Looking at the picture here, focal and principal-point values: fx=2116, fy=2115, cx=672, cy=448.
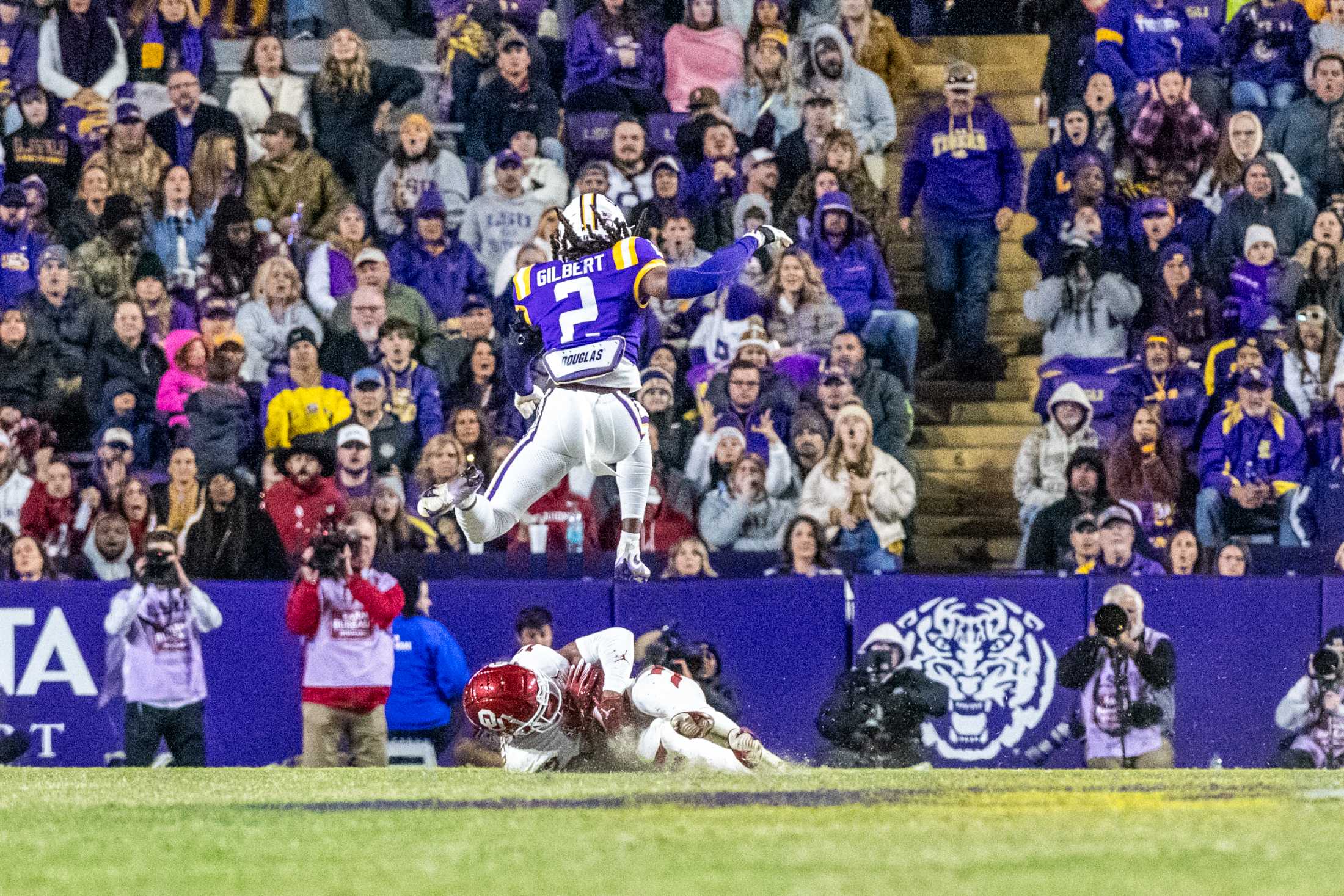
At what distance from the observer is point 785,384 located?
14.6 meters

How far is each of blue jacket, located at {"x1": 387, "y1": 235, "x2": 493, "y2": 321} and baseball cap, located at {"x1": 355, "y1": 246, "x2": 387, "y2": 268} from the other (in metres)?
0.28

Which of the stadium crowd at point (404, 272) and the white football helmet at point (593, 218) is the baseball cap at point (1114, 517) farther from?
the white football helmet at point (593, 218)

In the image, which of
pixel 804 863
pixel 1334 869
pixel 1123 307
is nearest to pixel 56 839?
pixel 804 863

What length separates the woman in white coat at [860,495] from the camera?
14.1 m

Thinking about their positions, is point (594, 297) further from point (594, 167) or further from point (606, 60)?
point (606, 60)

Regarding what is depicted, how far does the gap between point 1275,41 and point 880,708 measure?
22.3 feet

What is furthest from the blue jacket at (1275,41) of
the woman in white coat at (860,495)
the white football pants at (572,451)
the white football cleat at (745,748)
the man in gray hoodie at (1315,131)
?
the white football cleat at (745,748)

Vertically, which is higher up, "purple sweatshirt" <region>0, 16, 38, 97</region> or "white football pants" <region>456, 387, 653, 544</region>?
"purple sweatshirt" <region>0, 16, 38, 97</region>

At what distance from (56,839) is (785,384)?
7.42 m

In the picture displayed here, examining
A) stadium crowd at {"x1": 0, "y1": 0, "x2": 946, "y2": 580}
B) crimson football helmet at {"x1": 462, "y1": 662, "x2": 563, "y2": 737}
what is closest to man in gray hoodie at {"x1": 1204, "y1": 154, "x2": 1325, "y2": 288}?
stadium crowd at {"x1": 0, "y1": 0, "x2": 946, "y2": 580}

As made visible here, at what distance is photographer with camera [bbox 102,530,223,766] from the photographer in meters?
13.4

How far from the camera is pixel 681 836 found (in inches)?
310

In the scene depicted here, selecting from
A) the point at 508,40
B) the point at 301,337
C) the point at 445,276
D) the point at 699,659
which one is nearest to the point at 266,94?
the point at 508,40

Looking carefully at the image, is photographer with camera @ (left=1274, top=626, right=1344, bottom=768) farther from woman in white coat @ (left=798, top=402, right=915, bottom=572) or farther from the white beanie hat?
the white beanie hat
